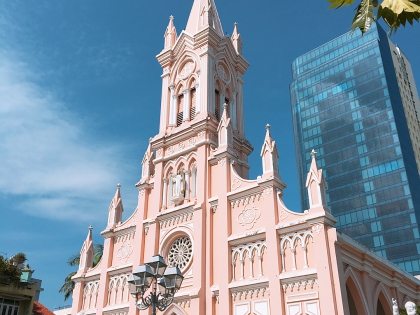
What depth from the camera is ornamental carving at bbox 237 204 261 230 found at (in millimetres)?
19406

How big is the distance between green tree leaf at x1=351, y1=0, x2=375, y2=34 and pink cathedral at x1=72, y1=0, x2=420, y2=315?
13.1 metres

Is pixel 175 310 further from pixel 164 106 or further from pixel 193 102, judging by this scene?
pixel 164 106

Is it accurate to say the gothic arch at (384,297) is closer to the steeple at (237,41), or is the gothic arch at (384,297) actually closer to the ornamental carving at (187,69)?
the ornamental carving at (187,69)

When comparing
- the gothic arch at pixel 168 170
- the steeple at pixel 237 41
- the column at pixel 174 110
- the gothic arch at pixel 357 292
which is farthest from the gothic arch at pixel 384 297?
the steeple at pixel 237 41

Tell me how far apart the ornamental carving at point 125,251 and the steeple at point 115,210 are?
1563 mm

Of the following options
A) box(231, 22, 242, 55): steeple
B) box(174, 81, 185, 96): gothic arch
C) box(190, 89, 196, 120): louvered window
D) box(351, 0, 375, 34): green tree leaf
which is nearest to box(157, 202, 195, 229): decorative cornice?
box(190, 89, 196, 120): louvered window

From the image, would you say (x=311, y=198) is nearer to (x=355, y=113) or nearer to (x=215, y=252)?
(x=215, y=252)

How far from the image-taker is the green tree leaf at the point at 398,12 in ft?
13.9

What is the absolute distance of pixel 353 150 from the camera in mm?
59688

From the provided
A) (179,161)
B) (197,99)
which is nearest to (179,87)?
(197,99)

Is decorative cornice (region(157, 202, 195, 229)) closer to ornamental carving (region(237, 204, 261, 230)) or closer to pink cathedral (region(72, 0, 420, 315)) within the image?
pink cathedral (region(72, 0, 420, 315))

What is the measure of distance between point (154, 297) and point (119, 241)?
43.1 ft

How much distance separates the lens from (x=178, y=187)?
2328cm

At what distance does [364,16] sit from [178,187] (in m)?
19.3
